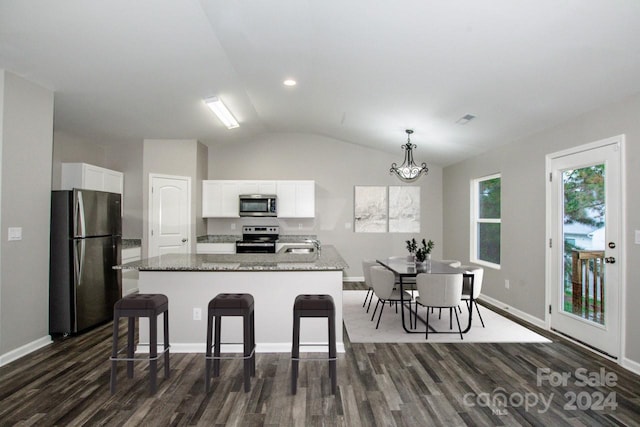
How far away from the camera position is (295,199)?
6.59m

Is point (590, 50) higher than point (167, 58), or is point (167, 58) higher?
point (167, 58)

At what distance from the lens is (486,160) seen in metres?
5.53

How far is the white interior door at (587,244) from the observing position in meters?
3.26

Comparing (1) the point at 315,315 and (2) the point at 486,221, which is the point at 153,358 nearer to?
(1) the point at 315,315

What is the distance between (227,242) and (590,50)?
5.56 m

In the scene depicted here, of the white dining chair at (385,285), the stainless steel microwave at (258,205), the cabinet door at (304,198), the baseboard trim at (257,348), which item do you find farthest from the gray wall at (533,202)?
the stainless steel microwave at (258,205)

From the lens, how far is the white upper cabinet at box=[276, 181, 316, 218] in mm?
6574

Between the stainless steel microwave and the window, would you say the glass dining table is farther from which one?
the stainless steel microwave

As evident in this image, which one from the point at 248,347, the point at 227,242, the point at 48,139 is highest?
the point at 48,139

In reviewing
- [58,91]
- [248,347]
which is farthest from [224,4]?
[248,347]

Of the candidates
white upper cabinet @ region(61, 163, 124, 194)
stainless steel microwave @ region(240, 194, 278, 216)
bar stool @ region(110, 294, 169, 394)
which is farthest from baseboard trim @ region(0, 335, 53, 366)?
stainless steel microwave @ region(240, 194, 278, 216)

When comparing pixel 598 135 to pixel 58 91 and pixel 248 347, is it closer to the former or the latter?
pixel 248 347

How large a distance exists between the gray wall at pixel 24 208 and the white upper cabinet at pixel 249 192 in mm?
3005

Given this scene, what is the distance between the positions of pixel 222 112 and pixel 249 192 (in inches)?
74.6
